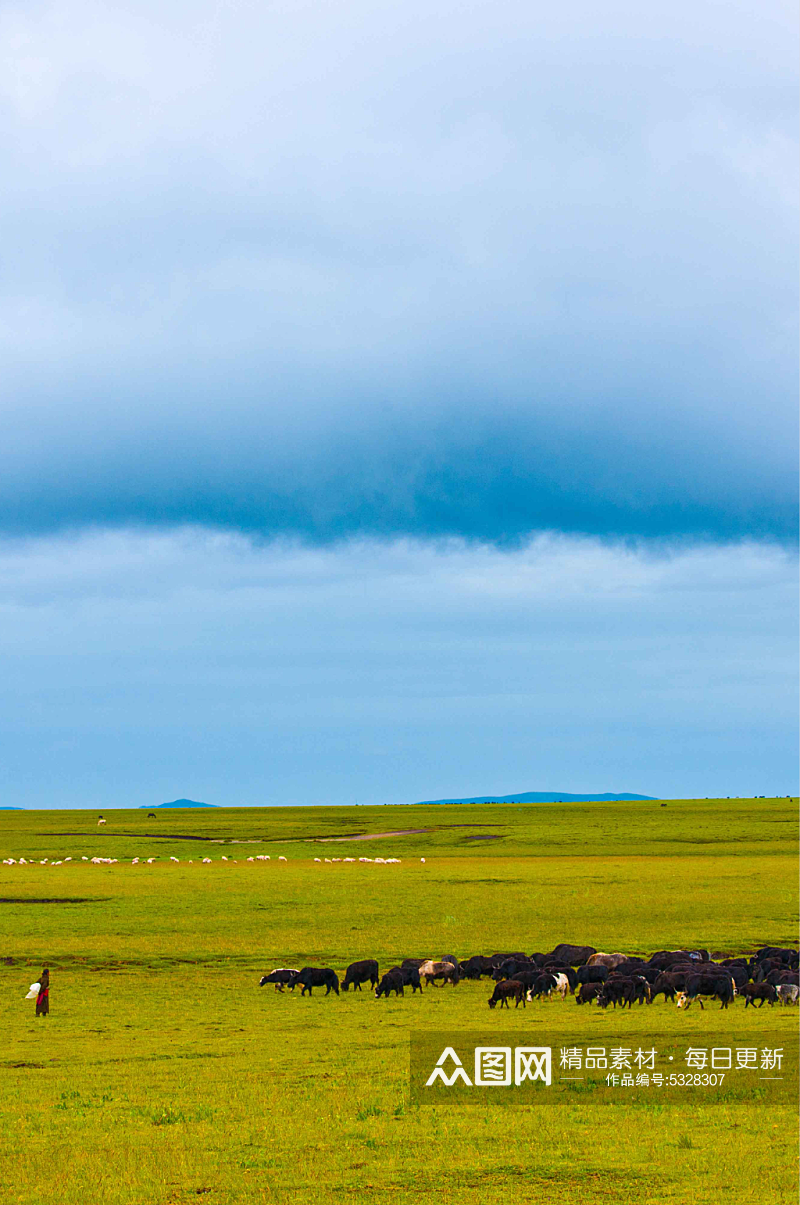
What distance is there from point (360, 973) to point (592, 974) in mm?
6700

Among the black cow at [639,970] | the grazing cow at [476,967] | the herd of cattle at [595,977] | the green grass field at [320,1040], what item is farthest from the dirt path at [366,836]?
the black cow at [639,970]

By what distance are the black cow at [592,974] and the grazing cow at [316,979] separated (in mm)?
6795

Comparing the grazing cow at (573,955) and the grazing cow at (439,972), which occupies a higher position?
the grazing cow at (573,955)

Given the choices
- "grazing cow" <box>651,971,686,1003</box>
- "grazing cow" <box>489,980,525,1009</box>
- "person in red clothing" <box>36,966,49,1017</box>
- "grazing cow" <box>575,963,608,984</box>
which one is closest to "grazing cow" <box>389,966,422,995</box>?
"grazing cow" <box>489,980,525,1009</box>

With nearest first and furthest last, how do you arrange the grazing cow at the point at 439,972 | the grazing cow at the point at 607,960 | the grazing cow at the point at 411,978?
the grazing cow at the point at 411,978 → the grazing cow at the point at 607,960 → the grazing cow at the point at 439,972

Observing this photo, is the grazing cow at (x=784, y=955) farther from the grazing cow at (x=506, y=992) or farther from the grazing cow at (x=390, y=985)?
the grazing cow at (x=390, y=985)

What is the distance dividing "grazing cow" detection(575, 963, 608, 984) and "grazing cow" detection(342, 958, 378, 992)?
19.4ft

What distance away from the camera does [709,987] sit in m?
27.4

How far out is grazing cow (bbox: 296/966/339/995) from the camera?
30578 millimetres

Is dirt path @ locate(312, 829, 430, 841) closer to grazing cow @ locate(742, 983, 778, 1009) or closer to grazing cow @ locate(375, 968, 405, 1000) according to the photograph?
grazing cow @ locate(375, 968, 405, 1000)

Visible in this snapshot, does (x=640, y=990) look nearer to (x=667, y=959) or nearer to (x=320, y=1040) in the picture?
(x=667, y=959)

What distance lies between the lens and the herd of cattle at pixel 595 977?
27391 millimetres

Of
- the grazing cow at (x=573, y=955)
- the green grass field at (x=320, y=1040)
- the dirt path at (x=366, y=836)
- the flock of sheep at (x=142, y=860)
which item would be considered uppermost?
the dirt path at (x=366, y=836)

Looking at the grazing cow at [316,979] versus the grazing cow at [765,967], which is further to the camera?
the grazing cow at [316,979]
